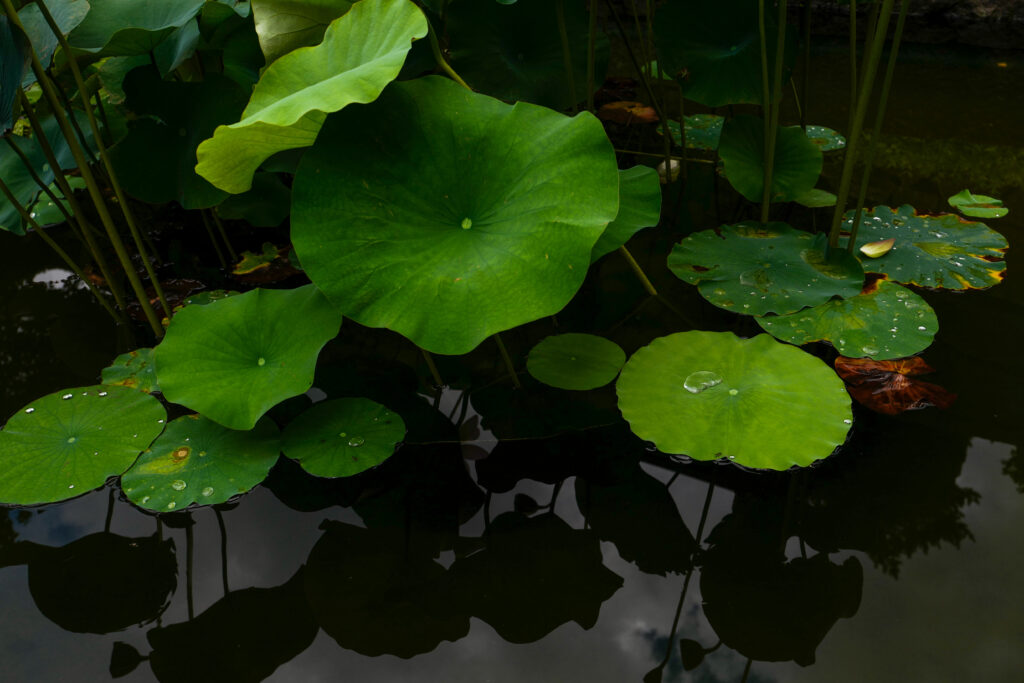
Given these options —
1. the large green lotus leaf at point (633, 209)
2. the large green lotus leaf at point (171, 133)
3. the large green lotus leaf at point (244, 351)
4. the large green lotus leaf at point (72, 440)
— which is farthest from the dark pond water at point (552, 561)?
the large green lotus leaf at point (171, 133)

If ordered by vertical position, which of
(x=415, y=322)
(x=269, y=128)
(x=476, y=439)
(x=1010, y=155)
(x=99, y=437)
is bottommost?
(x=1010, y=155)

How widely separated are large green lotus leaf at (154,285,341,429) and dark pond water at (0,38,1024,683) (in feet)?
0.57

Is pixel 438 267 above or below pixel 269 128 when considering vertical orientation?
below

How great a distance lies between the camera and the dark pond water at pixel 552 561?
0.99 metres

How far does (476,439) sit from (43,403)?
2.57 feet

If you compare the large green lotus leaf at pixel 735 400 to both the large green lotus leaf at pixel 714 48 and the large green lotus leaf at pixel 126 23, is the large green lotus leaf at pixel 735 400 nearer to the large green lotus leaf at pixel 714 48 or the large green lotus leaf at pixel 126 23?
the large green lotus leaf at pixel 714 48

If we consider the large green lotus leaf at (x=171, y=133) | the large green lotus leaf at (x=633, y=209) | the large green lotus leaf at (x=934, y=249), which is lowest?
the large green lotus leaf at (x=934, y=249)

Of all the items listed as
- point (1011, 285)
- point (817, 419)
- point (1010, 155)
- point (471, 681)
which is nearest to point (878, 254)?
point (1011, 285)

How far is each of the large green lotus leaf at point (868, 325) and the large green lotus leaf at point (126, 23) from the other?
126 centimetres

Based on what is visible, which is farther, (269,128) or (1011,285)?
(1011,285)

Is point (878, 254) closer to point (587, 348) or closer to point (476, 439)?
point (587, 348)

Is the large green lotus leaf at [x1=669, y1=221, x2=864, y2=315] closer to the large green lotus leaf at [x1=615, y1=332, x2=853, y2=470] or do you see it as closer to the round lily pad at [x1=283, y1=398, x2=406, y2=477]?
the large green lotus leaf at [x1=615, y1=332, x2=853, y2=470]

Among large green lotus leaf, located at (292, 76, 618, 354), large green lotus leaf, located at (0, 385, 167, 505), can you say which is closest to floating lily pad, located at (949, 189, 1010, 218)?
large green lotus leaf, located at (292, 76, 618, 354)

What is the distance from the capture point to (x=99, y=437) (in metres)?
1.29
